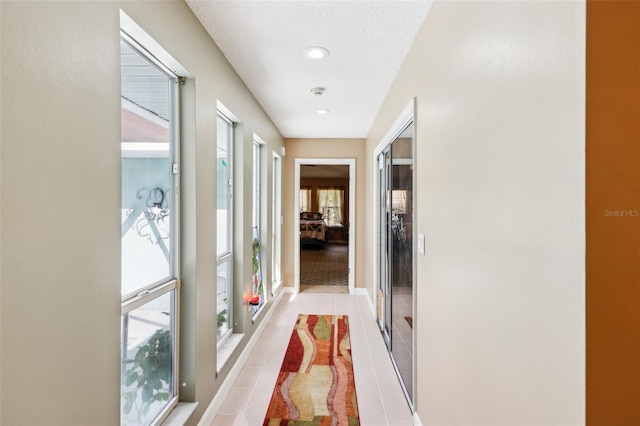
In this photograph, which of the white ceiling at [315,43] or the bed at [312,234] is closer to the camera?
the white ceiling at [315,43]

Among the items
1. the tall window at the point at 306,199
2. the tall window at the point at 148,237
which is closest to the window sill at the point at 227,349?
the tall window at the point at 148,237

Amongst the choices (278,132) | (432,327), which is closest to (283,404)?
(432,327)

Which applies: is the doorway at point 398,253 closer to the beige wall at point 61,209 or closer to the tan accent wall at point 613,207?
the tan accent wall at point 613,207

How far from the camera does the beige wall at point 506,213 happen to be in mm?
689

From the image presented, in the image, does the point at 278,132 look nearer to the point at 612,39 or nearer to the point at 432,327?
the point at 432,327


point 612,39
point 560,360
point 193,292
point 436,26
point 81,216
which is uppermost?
point 436,26

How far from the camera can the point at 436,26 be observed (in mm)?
1557

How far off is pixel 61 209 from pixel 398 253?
228 cm

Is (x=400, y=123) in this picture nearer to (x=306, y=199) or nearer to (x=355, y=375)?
(x=355, y=375)

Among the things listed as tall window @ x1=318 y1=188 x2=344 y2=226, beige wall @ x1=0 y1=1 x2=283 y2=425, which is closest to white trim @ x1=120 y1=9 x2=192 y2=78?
beige wall @ x1=0 y1=1 x2=283 y2=425

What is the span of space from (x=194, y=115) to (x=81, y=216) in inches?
37.9

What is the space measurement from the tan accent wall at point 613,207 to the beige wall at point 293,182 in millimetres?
4205

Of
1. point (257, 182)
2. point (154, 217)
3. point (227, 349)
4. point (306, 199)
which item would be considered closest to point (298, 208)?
point (257, 182)

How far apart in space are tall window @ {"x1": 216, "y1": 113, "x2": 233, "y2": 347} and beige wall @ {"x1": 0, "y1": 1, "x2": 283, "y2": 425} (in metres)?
1.20
